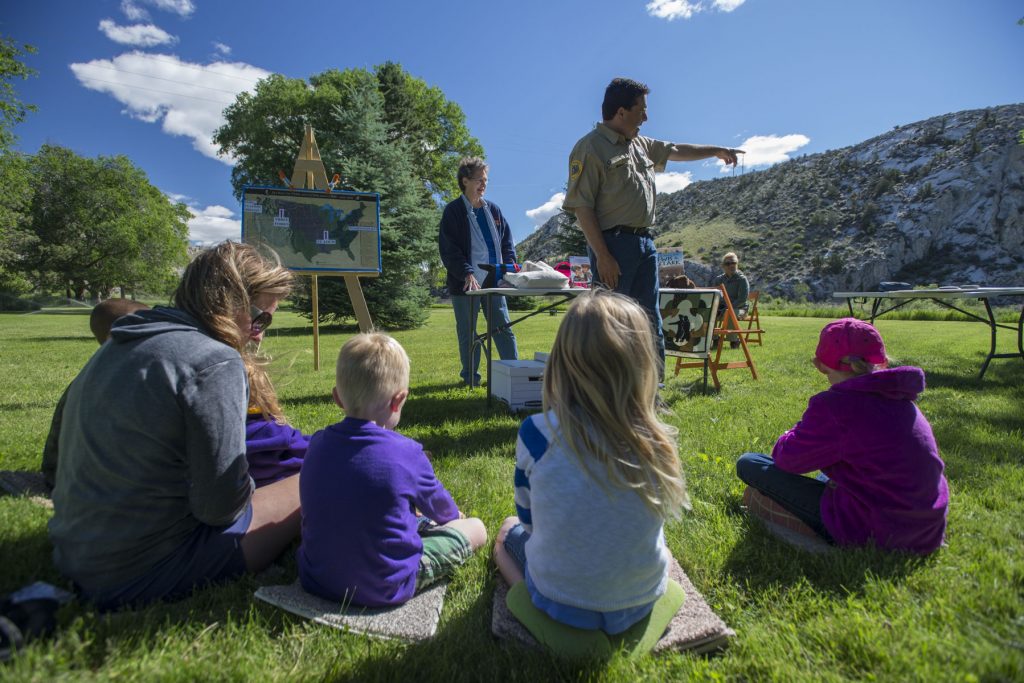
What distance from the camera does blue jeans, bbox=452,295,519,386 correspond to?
4918 millimetres

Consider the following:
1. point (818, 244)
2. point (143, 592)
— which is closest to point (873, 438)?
point (143, 592)

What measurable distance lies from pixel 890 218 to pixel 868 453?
203 ft

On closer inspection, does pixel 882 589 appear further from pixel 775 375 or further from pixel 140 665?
pixel 775 375

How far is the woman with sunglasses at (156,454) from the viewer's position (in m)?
1.42

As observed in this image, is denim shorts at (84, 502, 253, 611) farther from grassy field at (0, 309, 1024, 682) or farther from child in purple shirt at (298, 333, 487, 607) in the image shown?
child in purple shirt at (298, 333, 487, 607)

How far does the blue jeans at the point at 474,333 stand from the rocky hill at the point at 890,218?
3643 centimetres

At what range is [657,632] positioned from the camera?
4.89 ft

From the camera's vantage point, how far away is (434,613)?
64.7 inches

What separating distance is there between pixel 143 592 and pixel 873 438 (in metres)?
2.53

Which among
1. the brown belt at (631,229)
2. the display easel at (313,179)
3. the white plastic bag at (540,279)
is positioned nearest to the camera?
the brown belt at (631,229)

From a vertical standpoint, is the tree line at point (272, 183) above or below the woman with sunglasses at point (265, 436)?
above

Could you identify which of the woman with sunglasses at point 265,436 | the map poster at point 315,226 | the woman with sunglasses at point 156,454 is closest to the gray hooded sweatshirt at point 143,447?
the woman with sunglasses at point 156,454

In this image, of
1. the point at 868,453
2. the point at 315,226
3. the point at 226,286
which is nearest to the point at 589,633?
the point at 868,453

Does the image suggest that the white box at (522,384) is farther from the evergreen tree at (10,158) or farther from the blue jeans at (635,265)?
the evergreen tree at (10,158)
